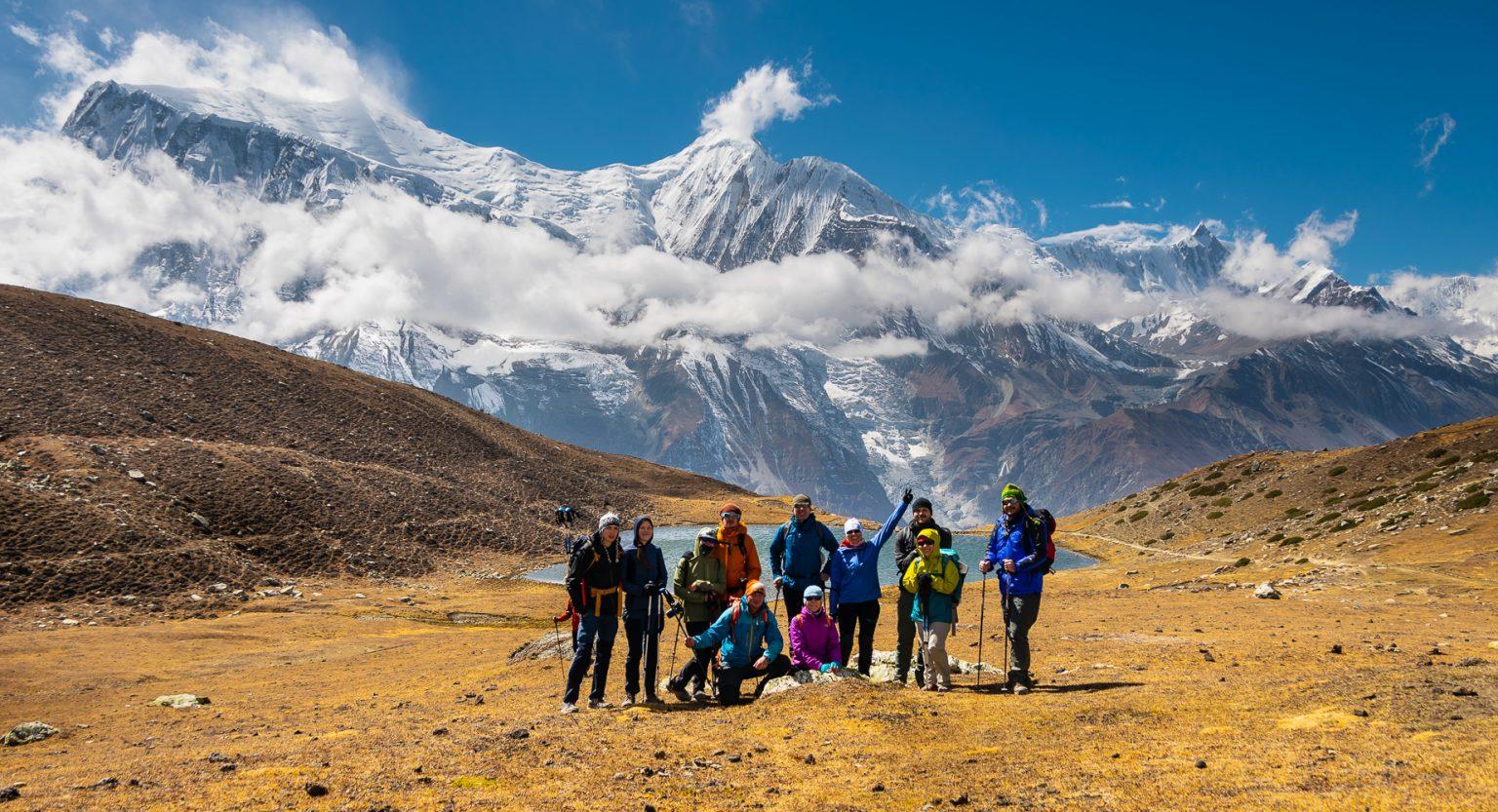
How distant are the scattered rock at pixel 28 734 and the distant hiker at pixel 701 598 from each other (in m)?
9.85

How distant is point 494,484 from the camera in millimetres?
84125

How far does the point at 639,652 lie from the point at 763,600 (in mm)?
2478

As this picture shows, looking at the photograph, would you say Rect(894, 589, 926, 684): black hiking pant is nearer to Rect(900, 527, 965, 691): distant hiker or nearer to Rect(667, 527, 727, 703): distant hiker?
Rect(900, 527, 965, 691): distant hiker

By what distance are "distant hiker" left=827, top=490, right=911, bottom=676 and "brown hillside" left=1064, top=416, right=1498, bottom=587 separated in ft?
87.9

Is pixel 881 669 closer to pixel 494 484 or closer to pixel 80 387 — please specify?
pixel 80 387

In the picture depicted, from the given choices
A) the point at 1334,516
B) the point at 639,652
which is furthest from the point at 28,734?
the point at 1334,516

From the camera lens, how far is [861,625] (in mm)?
14703

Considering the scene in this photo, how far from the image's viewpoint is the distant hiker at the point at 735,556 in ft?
46.7

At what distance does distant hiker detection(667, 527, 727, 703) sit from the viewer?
14094 mm

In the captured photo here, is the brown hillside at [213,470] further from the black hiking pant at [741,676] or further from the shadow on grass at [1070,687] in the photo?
the shadow on grass at [1070,687]

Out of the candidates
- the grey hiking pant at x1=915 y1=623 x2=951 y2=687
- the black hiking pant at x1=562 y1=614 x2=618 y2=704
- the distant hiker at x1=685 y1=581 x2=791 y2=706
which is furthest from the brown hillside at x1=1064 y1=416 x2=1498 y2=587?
the black hiking pant at x1=562 y1=614 x2=618 y2=704

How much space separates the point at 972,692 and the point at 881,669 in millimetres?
1883

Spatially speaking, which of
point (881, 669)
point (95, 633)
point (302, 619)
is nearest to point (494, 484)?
point (302, 619)

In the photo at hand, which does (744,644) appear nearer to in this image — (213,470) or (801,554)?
(801,554)
